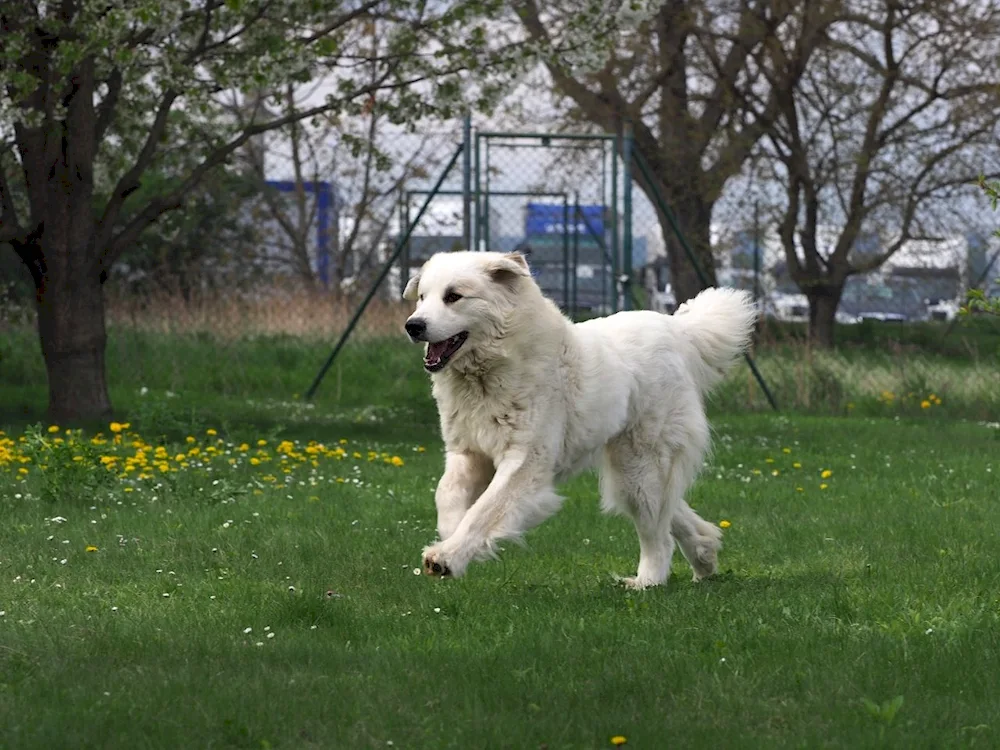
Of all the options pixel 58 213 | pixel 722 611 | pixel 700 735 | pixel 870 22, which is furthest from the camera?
pixel 870 22

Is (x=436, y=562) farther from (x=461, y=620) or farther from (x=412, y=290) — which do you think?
(x=412, y=290)

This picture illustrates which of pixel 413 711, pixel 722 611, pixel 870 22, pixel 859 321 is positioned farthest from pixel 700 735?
pixel 859 321

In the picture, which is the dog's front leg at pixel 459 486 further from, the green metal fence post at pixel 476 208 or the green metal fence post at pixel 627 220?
the green metal fence post at pixel 476 208

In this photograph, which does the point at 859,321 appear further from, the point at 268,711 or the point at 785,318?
the point at 268,711

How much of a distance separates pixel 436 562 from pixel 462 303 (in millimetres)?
1150

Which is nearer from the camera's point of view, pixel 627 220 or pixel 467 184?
pixel 467 184

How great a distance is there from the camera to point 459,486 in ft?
19.6

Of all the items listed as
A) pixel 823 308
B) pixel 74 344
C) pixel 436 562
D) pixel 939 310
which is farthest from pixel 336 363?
pixel 436 562

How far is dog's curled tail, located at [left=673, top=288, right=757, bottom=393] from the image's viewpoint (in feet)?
22.8

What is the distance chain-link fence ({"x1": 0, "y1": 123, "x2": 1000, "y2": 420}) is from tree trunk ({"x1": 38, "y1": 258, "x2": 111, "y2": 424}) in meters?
2.75

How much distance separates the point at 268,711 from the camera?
3918 millimetres

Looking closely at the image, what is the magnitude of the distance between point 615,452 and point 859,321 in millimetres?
18049

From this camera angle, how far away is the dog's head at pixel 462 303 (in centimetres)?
596

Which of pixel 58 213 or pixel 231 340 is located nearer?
pixel 58 213
